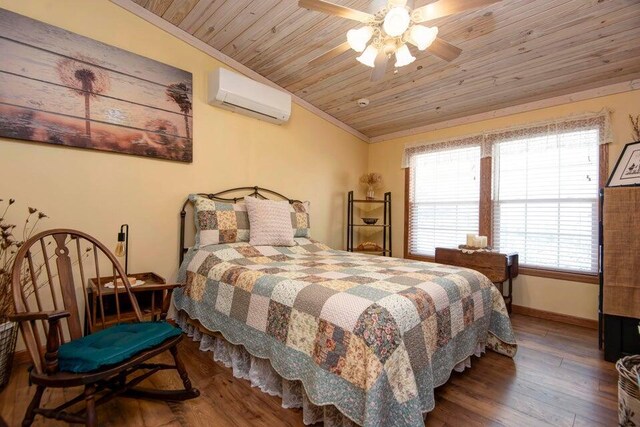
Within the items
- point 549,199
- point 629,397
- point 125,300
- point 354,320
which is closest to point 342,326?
point 354,320

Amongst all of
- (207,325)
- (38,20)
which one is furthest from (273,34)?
(207,325)

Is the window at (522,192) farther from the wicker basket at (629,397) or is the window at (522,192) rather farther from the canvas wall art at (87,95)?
the canvas wall art at (87,95)

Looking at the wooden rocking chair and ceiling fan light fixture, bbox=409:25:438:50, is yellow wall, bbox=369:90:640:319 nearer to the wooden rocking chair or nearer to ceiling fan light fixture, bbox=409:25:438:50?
ceiling fan light fixture, bbox=409:25:438:50

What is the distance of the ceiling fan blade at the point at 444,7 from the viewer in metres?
1.50

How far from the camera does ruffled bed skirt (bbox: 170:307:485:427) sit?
1368mm

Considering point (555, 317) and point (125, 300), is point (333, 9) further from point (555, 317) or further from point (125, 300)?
point (555, 317)

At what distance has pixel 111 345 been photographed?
53.4 inches

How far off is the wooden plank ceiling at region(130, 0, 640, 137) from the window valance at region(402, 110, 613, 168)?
0.28 m

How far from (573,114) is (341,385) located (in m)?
3.40

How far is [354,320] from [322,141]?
3.10 meters

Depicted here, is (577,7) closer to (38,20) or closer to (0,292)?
(38,20)

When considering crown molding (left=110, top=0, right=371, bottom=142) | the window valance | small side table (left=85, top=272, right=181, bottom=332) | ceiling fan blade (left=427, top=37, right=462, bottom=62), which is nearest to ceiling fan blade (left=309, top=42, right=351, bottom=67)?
ceiling fan blade (left=427, top=37, right=462, bottom=62)

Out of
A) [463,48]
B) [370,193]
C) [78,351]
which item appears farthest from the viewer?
[370,193]

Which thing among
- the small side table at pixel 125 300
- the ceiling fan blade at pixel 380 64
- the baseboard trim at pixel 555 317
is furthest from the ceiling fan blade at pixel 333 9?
the baseboard trim at pixel 555 317
